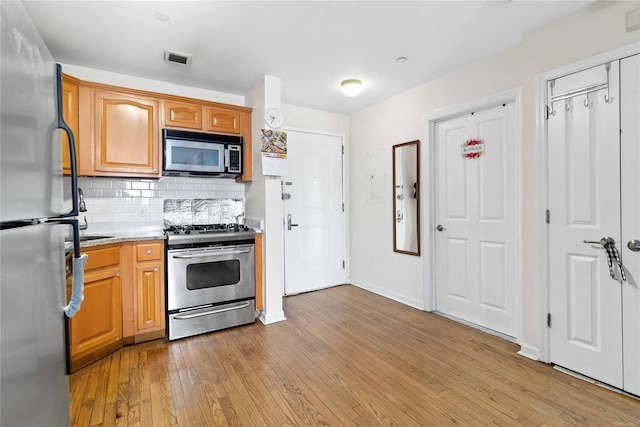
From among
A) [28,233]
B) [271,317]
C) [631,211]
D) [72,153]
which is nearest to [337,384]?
[271,317]

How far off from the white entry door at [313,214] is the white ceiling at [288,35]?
3.54ft

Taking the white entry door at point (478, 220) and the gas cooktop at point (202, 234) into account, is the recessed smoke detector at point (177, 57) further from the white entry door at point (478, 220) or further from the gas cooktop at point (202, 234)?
the white entry door at point (478, 220)

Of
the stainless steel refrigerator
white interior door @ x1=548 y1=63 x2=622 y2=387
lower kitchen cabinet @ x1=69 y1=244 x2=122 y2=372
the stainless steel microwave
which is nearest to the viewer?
the stainless steel refrigerator

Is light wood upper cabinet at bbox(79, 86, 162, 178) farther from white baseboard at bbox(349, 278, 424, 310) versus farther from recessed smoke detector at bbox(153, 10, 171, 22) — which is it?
white baseboard at bbox(349, 278, 424, 310)

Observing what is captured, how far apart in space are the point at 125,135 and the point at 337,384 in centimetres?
281

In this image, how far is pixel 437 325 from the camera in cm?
296

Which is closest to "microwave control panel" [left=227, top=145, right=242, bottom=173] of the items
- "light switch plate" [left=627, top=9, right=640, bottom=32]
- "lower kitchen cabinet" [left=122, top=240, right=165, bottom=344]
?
"lower kitchen cabinet" [left=122, top=240, right=165, bottom=344]

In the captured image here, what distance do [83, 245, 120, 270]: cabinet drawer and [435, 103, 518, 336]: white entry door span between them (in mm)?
3072

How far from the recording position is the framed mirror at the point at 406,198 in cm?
343

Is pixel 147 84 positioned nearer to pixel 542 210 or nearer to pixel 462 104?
pixel 462 104

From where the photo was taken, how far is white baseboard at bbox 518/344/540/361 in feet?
7.50

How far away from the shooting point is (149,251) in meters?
2.64

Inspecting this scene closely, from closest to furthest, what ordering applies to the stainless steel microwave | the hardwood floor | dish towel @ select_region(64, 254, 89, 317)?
dish towel @ select_region(64, 254, 89, 317) < the hardwood floor < the stainless steel microwave

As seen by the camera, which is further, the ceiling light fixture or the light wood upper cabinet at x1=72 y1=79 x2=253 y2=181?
the ceiling light fixture
